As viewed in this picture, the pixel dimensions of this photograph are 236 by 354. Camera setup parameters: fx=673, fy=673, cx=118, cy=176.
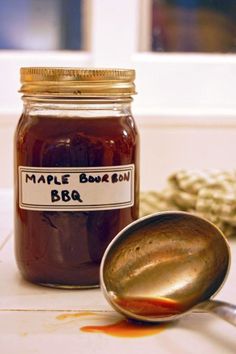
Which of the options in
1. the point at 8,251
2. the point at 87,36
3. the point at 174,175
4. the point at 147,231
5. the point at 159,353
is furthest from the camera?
the point at 87,36

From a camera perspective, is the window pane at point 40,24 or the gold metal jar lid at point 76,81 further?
the window pane at point 40,24

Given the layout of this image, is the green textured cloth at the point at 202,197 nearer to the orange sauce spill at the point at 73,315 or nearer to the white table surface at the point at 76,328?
the white table surface at the point at 76,328

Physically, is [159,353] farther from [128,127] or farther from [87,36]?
[87,36]

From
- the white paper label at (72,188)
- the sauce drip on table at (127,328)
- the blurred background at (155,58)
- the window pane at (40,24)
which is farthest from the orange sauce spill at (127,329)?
the window pane at (40,24)

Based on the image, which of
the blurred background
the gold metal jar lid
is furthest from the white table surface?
the blurred background

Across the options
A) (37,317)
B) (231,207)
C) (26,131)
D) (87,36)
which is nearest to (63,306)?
(37,317)

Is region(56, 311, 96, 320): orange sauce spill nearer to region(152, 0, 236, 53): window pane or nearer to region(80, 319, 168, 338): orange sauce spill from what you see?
region(80, 319, 168, 338): orange sauce spill

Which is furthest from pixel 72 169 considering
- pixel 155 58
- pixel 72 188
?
pixel 155 58
